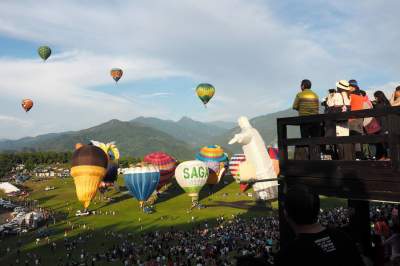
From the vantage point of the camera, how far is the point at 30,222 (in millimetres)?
43281

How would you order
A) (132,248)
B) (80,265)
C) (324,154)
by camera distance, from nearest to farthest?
(324,154), (80,265), (132,248)

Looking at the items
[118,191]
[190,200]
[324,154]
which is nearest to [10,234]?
[190,200]

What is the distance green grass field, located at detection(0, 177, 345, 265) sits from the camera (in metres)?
36.1

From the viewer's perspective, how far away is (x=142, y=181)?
166 ft

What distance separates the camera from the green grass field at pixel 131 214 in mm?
36094

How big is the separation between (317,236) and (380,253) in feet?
18.5

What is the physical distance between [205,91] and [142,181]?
20594 millimetres

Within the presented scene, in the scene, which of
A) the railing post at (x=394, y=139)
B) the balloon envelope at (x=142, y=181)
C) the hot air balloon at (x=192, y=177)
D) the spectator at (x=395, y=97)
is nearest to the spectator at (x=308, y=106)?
the spectator at (x=395, y=97)

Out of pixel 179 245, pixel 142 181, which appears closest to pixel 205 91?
pixel 142 181

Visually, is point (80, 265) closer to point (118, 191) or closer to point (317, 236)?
point (317, 236)

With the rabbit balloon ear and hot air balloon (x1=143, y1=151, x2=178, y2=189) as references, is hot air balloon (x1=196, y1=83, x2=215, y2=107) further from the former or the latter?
the rabbit balloon ear

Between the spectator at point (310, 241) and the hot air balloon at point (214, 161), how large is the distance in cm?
5789

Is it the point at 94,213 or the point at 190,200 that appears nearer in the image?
the point at 94,213

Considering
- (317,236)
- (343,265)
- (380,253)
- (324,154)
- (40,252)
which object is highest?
(324,154)
